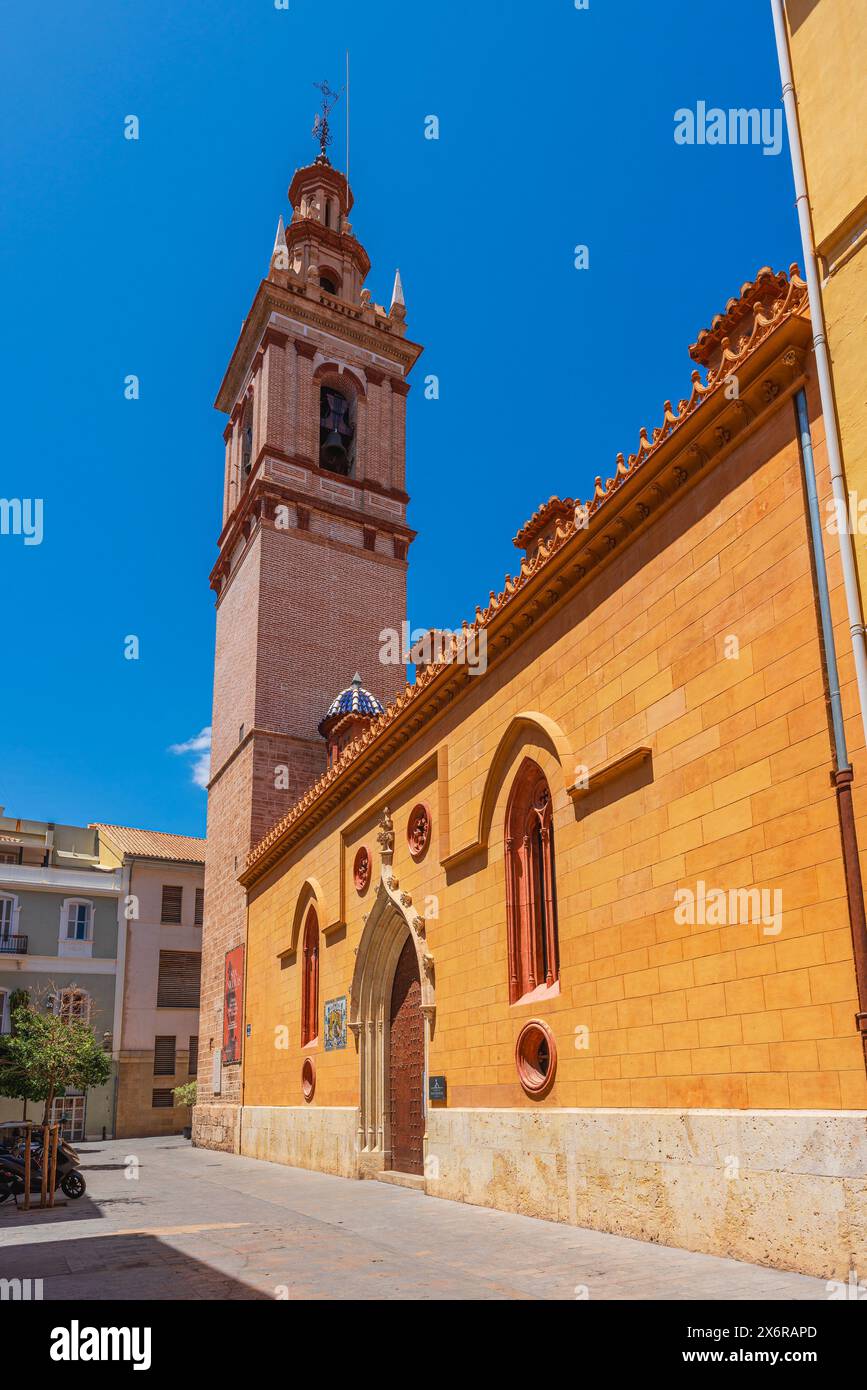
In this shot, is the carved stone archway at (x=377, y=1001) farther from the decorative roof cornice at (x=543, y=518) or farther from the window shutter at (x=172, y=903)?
the window shutter at (x=172, y=903)

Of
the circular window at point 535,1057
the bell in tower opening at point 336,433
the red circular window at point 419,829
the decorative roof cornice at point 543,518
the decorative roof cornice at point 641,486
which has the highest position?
the bell in tower opening at point 336,433

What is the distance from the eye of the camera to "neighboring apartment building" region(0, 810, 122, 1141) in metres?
37.6

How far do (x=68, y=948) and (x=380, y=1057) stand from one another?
975 inches

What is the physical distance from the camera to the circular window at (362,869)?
19922mm

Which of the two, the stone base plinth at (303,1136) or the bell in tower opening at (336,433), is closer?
the stone base plinth at (303,1136)

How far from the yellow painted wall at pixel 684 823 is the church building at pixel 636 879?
0.03 metres

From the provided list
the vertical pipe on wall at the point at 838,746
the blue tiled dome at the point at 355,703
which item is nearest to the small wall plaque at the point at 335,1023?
the blue tiled dome at the point at 355,703

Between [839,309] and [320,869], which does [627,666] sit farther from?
[320,869]

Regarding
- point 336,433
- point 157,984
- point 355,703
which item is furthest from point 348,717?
point 157,984

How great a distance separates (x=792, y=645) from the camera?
29.3 feet

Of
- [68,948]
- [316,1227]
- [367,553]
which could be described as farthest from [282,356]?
[316,1227]

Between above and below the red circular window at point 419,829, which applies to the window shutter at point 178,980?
below

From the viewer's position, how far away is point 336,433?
36.3m

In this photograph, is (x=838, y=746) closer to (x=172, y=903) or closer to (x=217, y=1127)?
(x=217, y=1127)
